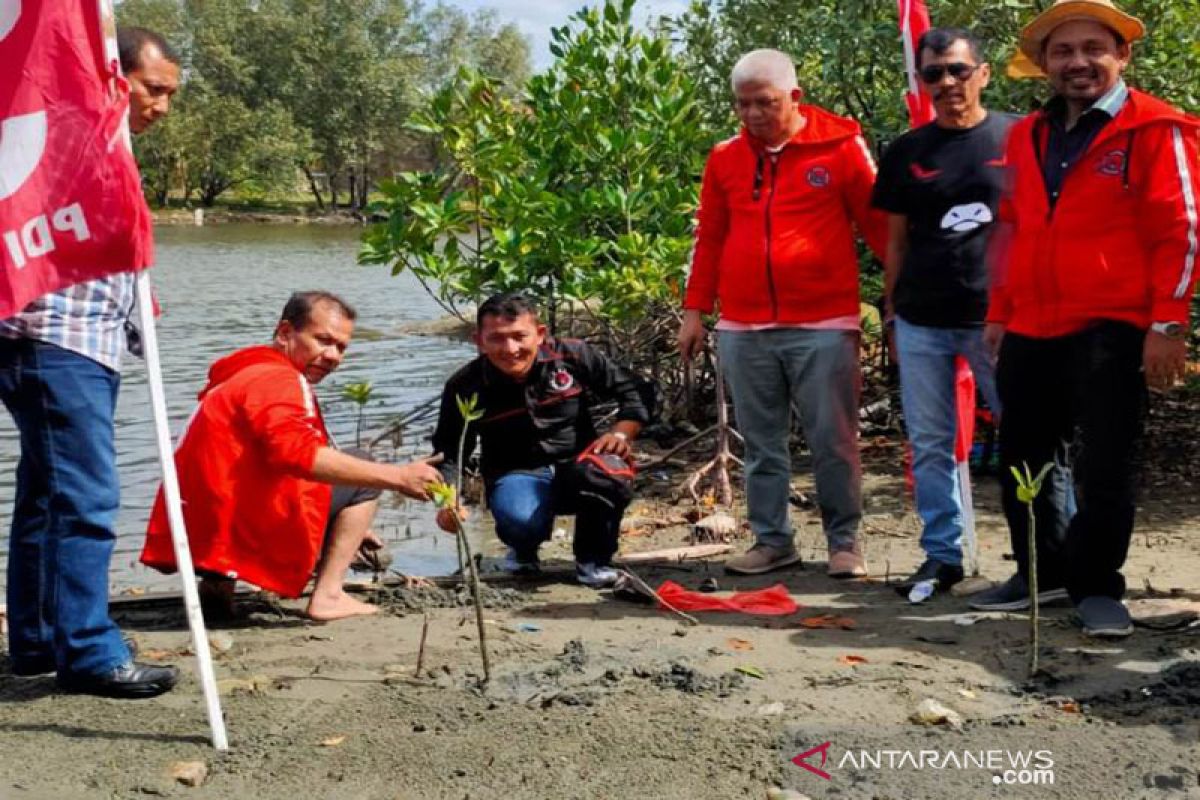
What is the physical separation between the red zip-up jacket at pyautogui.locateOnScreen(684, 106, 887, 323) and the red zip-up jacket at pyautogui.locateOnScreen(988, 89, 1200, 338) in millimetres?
938

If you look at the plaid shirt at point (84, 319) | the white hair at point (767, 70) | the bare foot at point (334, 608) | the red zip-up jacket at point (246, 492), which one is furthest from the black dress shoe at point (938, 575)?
the plaid shirt at point (84, 319)

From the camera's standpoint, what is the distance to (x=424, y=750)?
12.5 ft

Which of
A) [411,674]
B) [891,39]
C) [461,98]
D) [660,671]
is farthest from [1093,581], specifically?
[461,98]

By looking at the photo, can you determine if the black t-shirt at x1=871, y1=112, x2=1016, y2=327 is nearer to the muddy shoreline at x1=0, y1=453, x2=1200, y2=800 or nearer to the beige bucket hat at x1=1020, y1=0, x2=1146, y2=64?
the beige bucket hat at x1=1020, y1=0, x2=1146, y2=64

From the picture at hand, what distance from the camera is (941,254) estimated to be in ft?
17.7

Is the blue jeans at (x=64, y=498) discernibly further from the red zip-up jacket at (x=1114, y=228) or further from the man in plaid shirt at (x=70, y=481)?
the red zip-up jacket at (x=1114, y=228)

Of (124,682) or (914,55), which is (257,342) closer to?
(914,55)

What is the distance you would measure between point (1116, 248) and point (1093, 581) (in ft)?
3.85

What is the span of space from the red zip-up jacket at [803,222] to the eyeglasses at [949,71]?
1.70 feet

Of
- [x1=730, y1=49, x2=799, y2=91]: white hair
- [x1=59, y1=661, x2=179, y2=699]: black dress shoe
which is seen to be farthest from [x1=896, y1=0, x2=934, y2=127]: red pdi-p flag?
[x1=59, y1=661, x2=179, y2=699]: black dress shoe

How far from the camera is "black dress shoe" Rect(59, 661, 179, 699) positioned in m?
4.27

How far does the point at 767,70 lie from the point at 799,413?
1.48 m

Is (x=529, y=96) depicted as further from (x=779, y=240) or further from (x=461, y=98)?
(x=779, y=240)

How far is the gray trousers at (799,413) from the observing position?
5789mm
